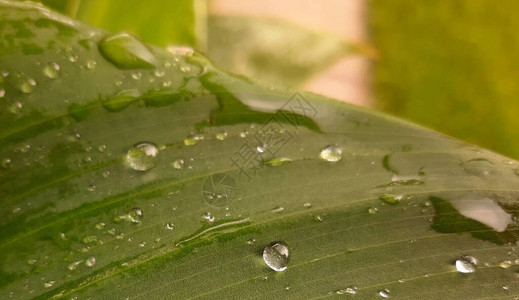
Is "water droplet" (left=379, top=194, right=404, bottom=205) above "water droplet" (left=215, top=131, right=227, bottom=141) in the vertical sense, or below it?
below

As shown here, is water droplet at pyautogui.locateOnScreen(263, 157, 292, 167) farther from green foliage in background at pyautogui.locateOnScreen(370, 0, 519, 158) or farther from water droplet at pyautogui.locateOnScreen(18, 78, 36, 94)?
green foliage in background at pyautogui.locateOnScreen(370, 0, 519, 158)

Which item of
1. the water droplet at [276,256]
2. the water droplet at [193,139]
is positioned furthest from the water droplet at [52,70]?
the water droplet at [276,256]

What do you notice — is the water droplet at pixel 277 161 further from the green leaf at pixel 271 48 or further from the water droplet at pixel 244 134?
the green leaf at pixel 271 48

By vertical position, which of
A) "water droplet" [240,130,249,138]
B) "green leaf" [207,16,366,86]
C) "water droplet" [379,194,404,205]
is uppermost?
"green leaf" [207,16,366,86]

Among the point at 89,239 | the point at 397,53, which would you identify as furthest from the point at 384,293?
the point at 397,53

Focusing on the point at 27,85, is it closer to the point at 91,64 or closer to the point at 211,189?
the point at 91,64

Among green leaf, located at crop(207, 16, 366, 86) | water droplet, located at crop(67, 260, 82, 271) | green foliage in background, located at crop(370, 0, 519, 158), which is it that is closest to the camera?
water droplet, located at crop(67, 260, 82, 271)

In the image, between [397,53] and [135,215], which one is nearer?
[135,215]

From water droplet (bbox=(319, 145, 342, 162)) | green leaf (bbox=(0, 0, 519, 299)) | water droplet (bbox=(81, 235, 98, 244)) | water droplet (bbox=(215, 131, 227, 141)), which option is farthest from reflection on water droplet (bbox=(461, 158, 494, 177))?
water droplet (bbox=(81, 235, 98, 244))
